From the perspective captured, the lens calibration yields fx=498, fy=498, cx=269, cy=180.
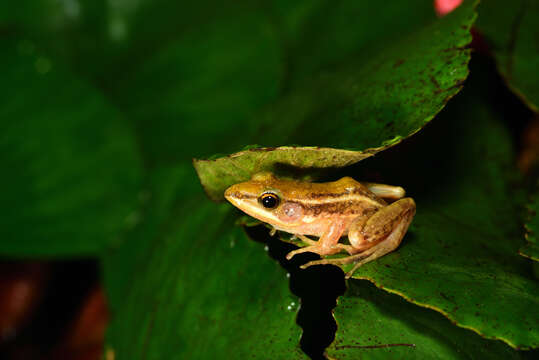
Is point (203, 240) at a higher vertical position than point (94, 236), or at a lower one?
higher

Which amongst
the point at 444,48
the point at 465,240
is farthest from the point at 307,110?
the point at 465,240

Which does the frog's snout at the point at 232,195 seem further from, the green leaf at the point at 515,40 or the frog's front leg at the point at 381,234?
the green leaf at the point at 515,40

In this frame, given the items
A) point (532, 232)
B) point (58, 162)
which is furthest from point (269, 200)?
point (58, 162)

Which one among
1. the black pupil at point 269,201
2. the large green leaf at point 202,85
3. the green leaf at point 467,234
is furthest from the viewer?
the large green leaf at point 202,85

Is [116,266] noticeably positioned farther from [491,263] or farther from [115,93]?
[491,263]

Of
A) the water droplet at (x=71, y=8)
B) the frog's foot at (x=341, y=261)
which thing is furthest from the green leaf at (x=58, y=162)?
the frog's foot at (x=341, y=261)

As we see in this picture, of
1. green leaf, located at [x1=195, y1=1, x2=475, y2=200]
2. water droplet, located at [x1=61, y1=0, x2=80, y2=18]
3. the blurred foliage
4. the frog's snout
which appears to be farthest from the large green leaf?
the frog's snout

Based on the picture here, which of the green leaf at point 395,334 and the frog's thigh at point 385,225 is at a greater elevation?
the frog's thigh at point 385,225

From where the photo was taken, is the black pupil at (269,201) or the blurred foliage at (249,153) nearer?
the blurred foliage at (249,153)
